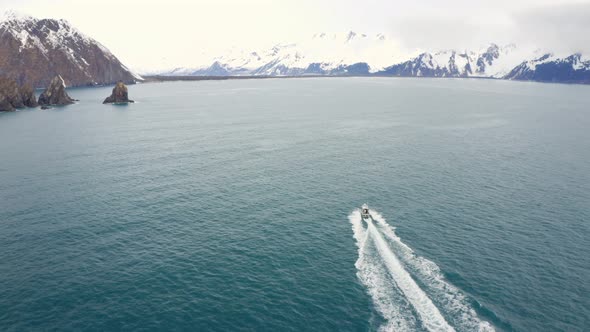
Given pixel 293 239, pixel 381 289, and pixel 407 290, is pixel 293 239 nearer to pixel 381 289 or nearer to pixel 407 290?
pixel 381 289

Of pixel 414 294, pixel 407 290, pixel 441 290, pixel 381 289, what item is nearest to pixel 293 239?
pixel 381 289

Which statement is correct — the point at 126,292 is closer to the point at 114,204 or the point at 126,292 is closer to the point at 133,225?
the point at 133,225

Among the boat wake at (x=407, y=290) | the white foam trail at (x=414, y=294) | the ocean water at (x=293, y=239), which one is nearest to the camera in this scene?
the white foam trail at (x=414, y=294)

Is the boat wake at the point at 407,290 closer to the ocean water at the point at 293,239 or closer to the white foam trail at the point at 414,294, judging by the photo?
the white foam trail at the point at 414,294

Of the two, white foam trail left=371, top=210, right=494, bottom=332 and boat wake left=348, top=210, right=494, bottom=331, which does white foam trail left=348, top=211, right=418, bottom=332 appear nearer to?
boat wake left=348, top=210, right=494, bottom=331

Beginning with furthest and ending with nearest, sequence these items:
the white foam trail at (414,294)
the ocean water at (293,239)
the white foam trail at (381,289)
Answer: the ocean water at (293,239)
the white foam trail at (381,289)
the white foam trail at (414,294)

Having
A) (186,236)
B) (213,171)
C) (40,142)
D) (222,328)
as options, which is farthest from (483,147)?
(40,142)

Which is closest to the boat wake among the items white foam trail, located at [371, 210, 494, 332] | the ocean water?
white foam trail, located at [371, 210, 494, 332]

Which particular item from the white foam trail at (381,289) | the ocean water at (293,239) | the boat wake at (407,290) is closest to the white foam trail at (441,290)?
the boat wake at (407,290)
